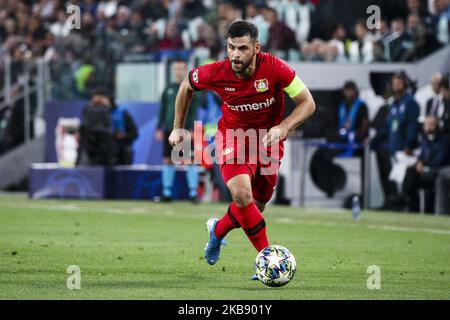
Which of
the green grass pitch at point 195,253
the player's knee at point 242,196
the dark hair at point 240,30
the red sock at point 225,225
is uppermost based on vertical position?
the dark hair at point 240,30

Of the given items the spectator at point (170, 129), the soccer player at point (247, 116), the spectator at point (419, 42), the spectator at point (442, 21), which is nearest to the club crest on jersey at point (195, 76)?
the soccer player at point (247, 116)

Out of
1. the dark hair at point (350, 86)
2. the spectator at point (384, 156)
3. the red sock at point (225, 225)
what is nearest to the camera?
the red sock at point (225, 225)

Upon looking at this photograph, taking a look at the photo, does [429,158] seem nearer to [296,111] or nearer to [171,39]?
[171,39]

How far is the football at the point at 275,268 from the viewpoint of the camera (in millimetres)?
9812

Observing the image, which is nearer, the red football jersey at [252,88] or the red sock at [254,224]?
the red sock at [254,224]

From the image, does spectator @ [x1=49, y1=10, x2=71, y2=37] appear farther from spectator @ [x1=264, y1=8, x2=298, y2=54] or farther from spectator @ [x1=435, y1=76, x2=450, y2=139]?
spectator @ [x1=435, y1=76, x2=450, y2=139]

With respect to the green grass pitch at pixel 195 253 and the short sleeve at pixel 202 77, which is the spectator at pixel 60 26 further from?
the short sleeve at pixel 202 77

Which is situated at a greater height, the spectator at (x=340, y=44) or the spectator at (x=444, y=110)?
the spectator at (x=340, y=44)

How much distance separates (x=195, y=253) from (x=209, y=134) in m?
9.54

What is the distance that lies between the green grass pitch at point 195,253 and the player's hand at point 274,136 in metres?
1.20

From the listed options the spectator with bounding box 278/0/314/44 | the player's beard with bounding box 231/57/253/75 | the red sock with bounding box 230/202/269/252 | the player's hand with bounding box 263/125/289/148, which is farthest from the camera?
the spectator with bounding box 278/0/314/44

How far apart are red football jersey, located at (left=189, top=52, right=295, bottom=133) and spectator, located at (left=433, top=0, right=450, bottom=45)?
11.7 m

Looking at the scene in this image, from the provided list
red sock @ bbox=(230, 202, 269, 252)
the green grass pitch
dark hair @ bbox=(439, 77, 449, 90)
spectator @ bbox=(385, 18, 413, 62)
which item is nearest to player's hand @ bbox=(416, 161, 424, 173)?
the green grass pitch

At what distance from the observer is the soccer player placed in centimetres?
1037
